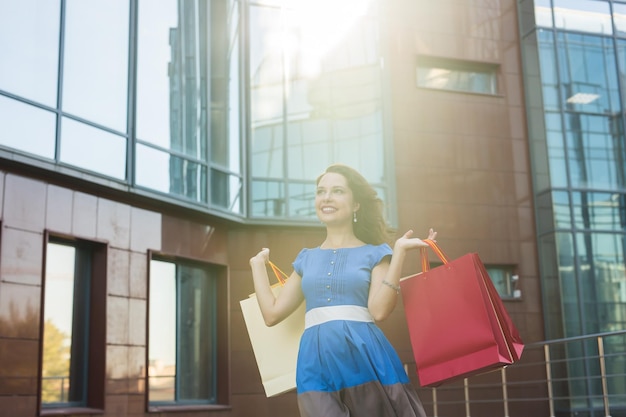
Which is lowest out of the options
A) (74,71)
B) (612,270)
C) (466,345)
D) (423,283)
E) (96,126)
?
(466,345)

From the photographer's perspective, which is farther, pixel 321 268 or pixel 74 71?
pixel 74 71

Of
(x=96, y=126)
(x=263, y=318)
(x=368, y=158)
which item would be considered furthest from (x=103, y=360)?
(x=263, y=318)

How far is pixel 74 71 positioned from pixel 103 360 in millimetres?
3711

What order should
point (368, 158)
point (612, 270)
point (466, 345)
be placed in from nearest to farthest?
1. point (466, 345)
2. point (368, 158)
3. point (612, 270)

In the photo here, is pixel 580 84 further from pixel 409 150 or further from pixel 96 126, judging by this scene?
pixel 96 126

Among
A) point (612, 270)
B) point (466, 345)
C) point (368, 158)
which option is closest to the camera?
point (466, 345)

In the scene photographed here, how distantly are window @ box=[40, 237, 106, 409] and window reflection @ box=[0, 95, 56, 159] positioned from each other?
4.01 feet

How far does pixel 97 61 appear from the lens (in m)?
11.7

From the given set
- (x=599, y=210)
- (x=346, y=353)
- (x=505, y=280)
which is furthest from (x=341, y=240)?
(x=599, y=210)

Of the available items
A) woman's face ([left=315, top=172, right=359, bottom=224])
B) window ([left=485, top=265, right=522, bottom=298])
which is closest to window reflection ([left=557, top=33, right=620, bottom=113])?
window ([left=485, top=265, right=522, bottom=298])

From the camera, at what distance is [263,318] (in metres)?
4.36

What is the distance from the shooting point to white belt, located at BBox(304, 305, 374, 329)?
4016mm

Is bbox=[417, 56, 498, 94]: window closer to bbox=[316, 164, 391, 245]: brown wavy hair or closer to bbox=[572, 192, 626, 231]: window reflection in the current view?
bbox=[572, 192, 626, 231]: window reflection

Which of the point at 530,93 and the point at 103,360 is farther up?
the point at 530,93
